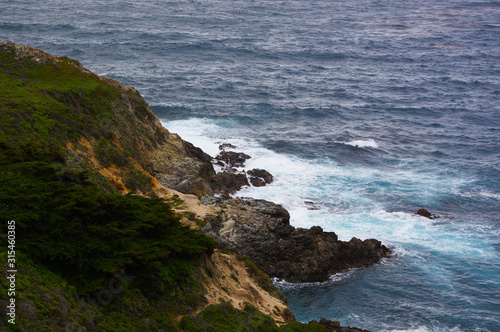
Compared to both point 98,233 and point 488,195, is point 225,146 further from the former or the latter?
point 98,233

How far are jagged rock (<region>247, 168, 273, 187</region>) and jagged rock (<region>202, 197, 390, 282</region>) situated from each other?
31.5ft

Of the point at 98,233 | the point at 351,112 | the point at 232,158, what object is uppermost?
the point at 98,233

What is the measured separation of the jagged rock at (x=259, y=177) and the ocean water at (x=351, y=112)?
85 cm

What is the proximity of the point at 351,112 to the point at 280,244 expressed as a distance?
41.4 metres

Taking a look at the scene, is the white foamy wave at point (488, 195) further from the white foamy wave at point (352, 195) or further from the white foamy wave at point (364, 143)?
the white foamy wave at point (364, 143)

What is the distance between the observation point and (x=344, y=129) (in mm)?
63531

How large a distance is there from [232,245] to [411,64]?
248ft

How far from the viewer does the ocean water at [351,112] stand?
111ft

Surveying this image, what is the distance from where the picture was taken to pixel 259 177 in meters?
46.4

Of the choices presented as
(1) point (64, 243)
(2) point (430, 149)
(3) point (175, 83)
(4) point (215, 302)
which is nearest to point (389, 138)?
(2) point (430, 149)

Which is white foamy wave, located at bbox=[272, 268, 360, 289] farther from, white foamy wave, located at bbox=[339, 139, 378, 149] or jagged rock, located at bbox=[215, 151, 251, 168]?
white foamy wave, located at bbox=[339, 139, 378, 149]

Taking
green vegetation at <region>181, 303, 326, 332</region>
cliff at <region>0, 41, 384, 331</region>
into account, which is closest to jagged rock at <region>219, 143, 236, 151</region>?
cliff at <region>0, 41, 384, 331</region>

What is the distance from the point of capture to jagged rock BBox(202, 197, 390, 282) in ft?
104

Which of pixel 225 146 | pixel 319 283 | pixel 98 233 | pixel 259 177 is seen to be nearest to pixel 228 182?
pixel 259 177
